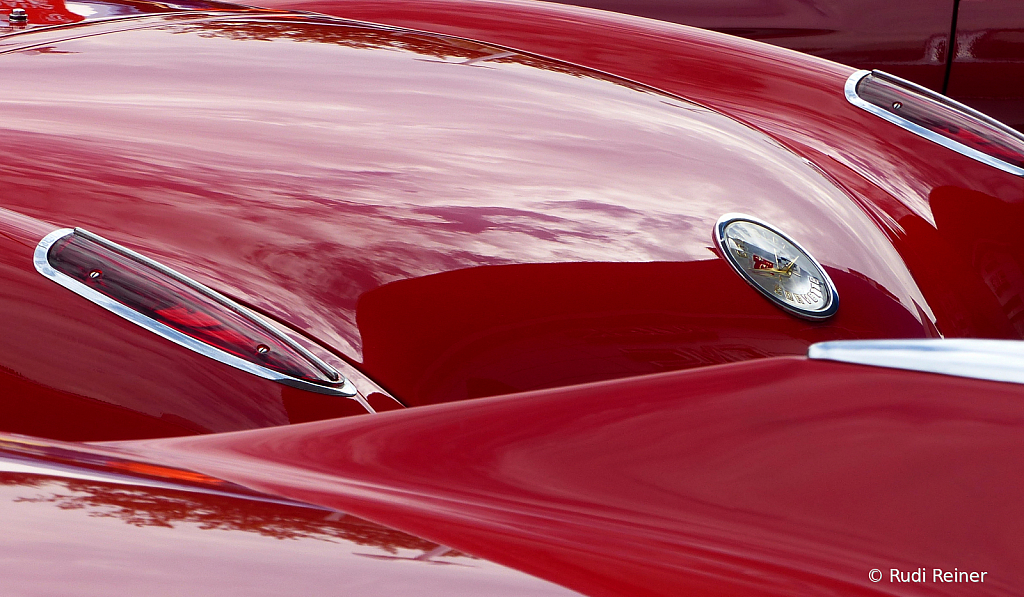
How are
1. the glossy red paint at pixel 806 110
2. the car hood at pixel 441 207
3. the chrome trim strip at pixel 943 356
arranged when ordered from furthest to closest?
the glossy red paint at pixel 806 110 < the car hood at pixel 441 207 < the chrome trim strip at pixel 943 356

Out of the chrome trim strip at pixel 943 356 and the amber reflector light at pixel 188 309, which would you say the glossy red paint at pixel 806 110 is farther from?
the amber reflector light at pixel 188 309

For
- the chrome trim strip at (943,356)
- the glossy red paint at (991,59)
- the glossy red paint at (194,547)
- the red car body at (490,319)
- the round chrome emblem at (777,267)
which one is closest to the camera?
the glossy red paint at (194,547)

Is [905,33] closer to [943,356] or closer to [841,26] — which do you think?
[841,26]

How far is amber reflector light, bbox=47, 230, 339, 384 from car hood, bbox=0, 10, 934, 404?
49mm

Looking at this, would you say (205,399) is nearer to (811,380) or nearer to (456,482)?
(456,482)

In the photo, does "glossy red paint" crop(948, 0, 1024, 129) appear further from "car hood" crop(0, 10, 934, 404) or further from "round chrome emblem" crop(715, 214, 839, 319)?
"round chrome emblem" crop(715, 214, 839, 319)

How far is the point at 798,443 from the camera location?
1.09m

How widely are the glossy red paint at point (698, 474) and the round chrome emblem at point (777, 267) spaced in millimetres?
565

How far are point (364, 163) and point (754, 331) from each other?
2.58ft

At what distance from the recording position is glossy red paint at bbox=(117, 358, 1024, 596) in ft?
2.95

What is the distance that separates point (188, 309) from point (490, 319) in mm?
491

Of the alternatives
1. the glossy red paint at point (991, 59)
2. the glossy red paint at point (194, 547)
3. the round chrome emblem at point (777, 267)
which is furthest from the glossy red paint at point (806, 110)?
the glossy red paint at point (991, 59)

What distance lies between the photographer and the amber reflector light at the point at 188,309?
4.95 ft

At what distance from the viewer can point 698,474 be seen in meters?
1.08
